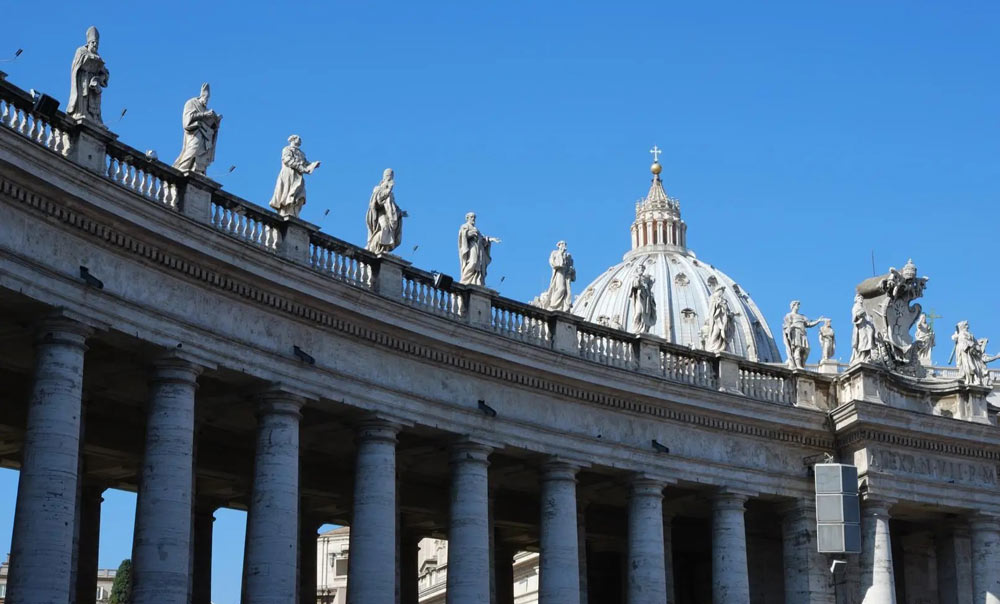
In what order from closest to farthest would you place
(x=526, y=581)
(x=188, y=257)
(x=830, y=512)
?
(x=830, y=512) → (x=188, y=257) → (x=526, y=581)

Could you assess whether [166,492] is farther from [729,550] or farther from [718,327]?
[718,327]

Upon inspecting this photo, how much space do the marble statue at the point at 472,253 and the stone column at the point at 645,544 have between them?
8.28 m

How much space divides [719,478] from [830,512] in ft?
53.1

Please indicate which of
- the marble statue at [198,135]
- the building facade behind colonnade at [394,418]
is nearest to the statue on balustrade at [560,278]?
the building facade behind colonnade at [394,418]

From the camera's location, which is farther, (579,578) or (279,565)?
(579,578)

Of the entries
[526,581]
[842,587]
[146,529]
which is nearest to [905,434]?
[842,587]

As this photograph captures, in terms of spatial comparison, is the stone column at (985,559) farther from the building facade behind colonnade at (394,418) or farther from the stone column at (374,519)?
the stone column at (374,519)

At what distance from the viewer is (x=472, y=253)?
4875 cm

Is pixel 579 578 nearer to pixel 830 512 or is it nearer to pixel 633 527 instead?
pixel 633 527

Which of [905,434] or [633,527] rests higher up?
[905,434]

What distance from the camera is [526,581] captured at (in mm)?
90188

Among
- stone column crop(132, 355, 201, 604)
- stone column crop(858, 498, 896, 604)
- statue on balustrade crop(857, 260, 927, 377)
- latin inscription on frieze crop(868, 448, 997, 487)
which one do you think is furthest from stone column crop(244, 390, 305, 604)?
statue on balustrade crop(857, 260, 927, 377)

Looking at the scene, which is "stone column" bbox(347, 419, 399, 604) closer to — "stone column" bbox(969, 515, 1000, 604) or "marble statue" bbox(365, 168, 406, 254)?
"marble statue" bbox(365, 168, 406, 254)

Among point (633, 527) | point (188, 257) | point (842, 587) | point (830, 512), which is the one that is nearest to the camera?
point (830, 512)
